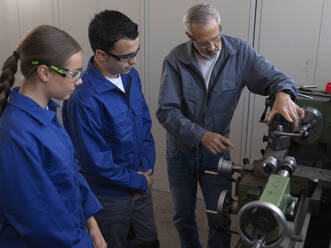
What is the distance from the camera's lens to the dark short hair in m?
1.31

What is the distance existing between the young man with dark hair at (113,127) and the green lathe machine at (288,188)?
0.45 metres

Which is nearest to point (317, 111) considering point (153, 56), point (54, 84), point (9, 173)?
point (54, 84)

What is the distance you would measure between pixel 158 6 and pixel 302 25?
3.21ft

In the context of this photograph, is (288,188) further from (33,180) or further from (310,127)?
(33,180)

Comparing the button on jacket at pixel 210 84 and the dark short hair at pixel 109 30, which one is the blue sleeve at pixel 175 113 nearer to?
the button on jacket at pixel 210 84

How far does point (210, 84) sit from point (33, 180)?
3.16 feet

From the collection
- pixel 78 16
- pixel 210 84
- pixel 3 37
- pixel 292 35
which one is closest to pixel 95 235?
pixel 210 84

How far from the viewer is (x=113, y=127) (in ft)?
4.59

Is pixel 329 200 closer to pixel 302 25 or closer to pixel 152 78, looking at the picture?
pixel 302 25

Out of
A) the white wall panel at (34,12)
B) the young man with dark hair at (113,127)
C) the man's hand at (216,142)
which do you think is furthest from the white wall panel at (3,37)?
the man's hand at (216,142)

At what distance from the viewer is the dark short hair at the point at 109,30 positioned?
1.31 m

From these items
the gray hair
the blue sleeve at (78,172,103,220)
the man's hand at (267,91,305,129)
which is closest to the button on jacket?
the gray hair

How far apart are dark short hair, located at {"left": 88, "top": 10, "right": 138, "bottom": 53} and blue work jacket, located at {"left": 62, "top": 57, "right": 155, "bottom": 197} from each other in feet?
0.38

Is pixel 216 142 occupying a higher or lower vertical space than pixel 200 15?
lower
